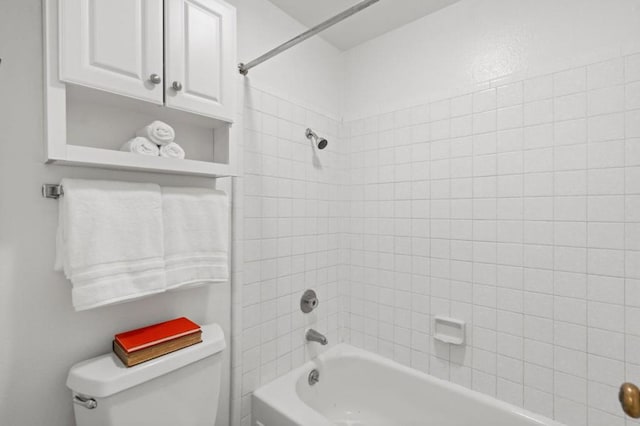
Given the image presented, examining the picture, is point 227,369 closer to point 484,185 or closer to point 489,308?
point 489,308

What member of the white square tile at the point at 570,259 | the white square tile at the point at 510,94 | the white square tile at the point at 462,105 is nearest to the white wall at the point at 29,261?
the white square tile at the point at 462,105

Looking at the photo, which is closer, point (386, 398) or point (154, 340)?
point (154, 340)

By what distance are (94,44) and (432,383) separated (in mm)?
2031

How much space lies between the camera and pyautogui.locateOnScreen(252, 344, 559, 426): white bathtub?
4.77 feet

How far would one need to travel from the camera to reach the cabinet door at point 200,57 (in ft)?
3.56

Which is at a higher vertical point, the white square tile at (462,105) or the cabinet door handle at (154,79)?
the white square tile at (462,105)

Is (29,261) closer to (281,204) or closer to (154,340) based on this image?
(154,340)

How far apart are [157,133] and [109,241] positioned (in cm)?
38

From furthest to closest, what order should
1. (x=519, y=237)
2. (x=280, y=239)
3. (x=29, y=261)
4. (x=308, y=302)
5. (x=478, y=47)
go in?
1. (x=308, y=302)
2. (x=280, y=239)
3. (x=478, y=47)
4. (x=519, y=237)
5. (x=29, y=261)

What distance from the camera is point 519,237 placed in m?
1.47

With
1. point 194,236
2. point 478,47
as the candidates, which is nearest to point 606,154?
point 478,47

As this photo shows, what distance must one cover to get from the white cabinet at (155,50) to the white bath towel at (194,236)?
1.06 ft

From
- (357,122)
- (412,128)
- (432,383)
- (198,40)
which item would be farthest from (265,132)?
(432,383)

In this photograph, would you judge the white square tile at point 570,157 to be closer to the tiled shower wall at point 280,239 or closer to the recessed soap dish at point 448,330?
the recessed soap dish at point 448,330
